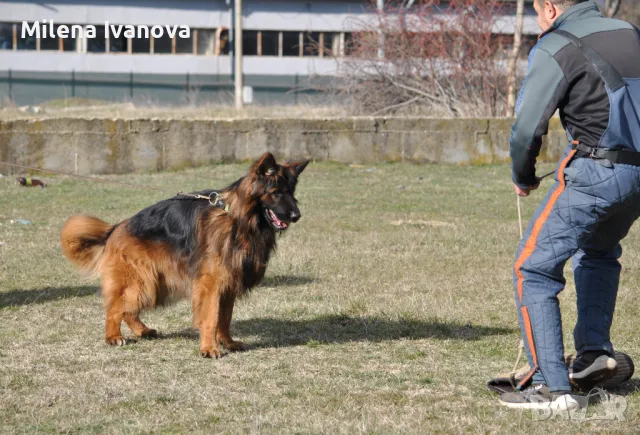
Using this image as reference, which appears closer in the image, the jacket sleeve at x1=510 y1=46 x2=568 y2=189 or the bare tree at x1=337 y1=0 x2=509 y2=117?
the jacket sleeve at x1=510 y1=46 x2=568 y2=189

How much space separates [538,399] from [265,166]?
2.44m

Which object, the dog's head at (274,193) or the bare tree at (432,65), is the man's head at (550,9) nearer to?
the dog's head at (274,193)

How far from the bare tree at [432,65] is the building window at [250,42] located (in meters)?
17.5

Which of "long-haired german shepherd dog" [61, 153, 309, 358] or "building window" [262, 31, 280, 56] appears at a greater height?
"building window" [262, 31, 280, 56]

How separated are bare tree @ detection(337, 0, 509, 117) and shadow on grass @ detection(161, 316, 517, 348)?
1450 centimetres

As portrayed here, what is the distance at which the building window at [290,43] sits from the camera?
42094 mm

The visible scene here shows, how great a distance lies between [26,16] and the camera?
130 ft

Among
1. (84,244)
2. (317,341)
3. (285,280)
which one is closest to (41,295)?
(84,244)

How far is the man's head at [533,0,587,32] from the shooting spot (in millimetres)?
4617

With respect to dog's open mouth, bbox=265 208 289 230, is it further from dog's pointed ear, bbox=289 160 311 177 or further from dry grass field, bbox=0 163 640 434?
dry grass field, bbox=0 163 640 434

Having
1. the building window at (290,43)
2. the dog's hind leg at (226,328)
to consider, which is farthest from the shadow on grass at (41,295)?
the building window at (290,43)

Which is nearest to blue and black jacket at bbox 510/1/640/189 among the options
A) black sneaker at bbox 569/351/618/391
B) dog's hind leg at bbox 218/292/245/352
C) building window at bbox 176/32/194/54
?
black sneaker at bbox 569/351/618/391

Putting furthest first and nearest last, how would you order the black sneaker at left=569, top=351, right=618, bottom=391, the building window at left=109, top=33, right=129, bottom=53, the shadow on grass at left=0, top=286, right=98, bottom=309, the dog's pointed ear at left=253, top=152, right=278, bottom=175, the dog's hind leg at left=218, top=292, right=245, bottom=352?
1. the building window at left=109, top=33, right=129, bottom=53
2. the shadow on grass at left=0, top=286, right=98, bottom=309
3. the dog's hind leg at left=218, top=292, right=245, bottom=352
4. the dog's pointed ear at left=253, top=152, right=278, bottom=175
5. the black sneaker at left=569, top=351, right=618, bottom=391

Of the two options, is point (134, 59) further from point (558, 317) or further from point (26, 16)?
point (558, 317)
